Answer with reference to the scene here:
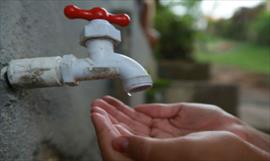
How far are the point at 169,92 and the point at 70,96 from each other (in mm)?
2010

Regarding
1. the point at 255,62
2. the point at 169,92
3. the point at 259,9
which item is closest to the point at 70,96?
the point at 169,92

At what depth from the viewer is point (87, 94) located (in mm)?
1363

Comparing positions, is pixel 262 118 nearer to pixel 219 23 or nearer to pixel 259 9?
pixel 259 9

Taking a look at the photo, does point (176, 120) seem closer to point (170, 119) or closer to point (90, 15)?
point (170, 119)

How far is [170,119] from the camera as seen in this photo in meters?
1.02

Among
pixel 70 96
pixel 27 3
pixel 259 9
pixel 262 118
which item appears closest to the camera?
pixel 27 3

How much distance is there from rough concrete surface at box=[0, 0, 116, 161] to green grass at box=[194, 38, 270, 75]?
678 centimetres

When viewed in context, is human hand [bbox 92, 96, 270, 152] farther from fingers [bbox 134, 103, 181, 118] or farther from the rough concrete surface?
the rough concrete surface

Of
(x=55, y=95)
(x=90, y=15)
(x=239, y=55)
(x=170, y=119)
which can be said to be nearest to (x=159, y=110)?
(x=170, y=119)

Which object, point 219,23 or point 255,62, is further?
point 219,23

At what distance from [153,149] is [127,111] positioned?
0.34 m

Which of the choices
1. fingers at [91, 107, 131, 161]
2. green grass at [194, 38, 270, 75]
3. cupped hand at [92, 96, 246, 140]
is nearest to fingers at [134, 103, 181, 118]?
cupped hand at [92, 96, 246, 140]

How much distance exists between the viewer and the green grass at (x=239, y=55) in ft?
28.2

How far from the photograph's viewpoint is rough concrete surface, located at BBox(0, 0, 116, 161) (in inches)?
29.7
